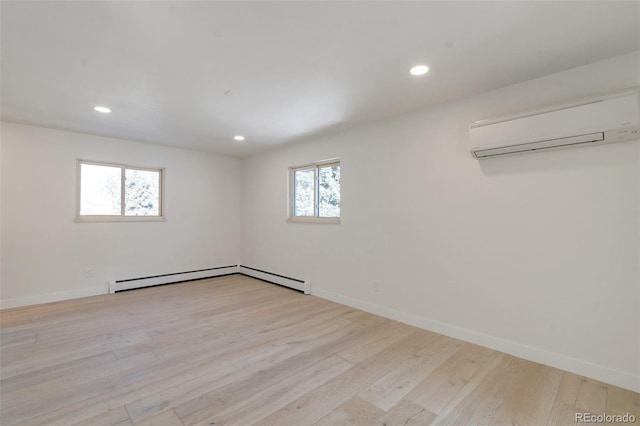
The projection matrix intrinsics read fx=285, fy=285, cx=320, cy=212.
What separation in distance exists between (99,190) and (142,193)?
1.90 feet

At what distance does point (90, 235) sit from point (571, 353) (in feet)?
18.8

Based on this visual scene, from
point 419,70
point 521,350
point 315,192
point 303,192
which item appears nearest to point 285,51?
point 419,70

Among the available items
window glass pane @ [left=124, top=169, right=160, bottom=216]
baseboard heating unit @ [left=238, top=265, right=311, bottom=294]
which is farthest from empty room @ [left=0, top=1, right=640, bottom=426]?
window glass pane @ [left=124, top=169, right=160, bottom=216]

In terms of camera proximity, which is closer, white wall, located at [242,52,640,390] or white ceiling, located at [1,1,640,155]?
white ceiling, located at [1,1,640,155]

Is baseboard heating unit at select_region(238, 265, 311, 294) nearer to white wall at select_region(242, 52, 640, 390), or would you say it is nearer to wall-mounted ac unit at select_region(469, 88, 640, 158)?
white wall at select_region(242, 52, 640, 390)

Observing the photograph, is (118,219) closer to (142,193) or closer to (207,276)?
(142,193)

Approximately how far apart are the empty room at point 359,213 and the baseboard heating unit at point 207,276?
184mm

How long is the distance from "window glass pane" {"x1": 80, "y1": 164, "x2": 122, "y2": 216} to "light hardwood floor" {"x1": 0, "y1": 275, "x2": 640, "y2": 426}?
5.24 feet

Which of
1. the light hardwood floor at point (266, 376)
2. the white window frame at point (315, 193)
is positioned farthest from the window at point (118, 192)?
the white window frame at point (315, 193)

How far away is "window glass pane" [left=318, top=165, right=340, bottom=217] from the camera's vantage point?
4.14 m

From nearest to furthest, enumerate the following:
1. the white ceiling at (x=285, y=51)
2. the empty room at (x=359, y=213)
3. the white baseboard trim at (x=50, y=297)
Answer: the white ceiling at (x=285, y=51)
the empty room at (x=359, y=213)
the white baseboard trim at (x=50, y=297)

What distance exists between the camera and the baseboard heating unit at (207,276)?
4.38 m

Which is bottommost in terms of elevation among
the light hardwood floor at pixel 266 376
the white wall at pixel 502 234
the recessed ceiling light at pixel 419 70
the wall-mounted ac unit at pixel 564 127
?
the light hardwood floor at pixel 266 376

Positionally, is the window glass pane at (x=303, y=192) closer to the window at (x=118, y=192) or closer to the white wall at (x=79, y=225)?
the white wall at (x=79, y=225)
